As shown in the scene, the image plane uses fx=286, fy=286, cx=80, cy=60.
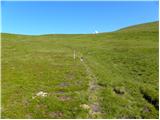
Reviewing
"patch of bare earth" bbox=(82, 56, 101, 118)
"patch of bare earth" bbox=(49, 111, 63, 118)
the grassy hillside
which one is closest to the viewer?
"patch of bare earth" bbox=(49, 111, 63, 118)

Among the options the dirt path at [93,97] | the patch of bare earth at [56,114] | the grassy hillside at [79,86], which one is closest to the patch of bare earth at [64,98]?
the grassy hillside at [79,86]

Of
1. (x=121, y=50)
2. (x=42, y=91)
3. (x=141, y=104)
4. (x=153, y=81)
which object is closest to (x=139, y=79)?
(x=153, y=81)

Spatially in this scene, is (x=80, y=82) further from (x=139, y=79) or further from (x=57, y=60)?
(x=57, y=60)

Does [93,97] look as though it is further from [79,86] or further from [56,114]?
[56,114]

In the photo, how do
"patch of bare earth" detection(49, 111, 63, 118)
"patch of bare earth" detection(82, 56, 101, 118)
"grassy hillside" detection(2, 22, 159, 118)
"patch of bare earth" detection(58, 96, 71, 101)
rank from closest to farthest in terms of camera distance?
"patch of bare earth" detection(49, 111, 63, 118), "patch of bare earth" detection(82, 56, 101, 118), "grassy hillside" detection(2, 22, 159, 118), "patch of bare earth" detection(58, 96, 71, 101)

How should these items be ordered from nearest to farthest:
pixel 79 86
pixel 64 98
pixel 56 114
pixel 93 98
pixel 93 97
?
pixel 56 114
pixel 64 98
pixel 93 98
pixel 93 97
pixel 79 86

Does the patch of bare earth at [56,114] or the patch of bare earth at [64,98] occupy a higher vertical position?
the patch of bare earth at [64,98]

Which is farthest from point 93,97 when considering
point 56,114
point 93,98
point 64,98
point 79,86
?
point 56,114

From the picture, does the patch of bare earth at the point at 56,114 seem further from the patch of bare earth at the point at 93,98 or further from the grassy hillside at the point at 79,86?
the patch of bare earth at the point at 93,98

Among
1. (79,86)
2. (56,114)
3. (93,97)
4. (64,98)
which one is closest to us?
(56,114)

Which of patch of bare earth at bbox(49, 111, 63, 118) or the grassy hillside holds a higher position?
the grassy hillside

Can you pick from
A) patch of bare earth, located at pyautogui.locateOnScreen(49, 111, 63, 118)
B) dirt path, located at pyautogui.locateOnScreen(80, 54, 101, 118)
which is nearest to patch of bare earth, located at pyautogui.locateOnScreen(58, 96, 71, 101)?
dirt path, located at pyautogui.locateOnScreen(80, 54, 101, 118)

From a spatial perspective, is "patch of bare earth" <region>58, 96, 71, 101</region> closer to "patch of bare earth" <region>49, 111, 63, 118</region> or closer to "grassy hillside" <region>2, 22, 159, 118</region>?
"grassy hillside" <region>2, 22, 159, 118</region>

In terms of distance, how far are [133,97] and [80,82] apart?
6465 millimetres
